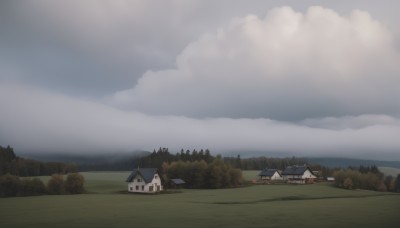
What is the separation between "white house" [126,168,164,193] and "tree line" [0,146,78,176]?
51.7 metres

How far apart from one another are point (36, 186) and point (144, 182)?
88.1ft

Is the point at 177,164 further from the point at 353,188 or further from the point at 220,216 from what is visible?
the point at 220,216

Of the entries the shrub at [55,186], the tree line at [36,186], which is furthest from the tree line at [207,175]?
the shrub at [55,186]

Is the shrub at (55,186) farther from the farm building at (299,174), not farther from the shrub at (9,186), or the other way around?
the farm building at (299,174)

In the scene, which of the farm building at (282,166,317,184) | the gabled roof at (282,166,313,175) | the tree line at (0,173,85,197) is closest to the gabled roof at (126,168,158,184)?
the tree line at (0,173,85,197)

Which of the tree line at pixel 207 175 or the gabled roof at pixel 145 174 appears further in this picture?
the tree line at pixel 207 175

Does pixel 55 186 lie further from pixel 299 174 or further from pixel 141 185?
pixel 299 174

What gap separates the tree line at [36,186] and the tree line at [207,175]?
115 ft

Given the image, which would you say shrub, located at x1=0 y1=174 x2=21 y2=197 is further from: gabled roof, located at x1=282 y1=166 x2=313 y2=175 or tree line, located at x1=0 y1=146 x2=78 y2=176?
gabled roof, located at x1=282 y1=166 x2=313 y2=175

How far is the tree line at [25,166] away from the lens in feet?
501

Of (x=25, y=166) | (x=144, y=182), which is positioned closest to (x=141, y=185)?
(x=144, y=182)

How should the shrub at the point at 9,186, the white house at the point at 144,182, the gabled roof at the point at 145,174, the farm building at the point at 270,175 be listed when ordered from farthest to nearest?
the farm building at the point at 270,175 → the gabled roof at the point at 145,174 → the white house at the point at 144,182 → the shrub at the point at 9,186

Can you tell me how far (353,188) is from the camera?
122 m

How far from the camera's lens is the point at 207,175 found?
125375 mm
